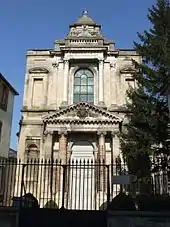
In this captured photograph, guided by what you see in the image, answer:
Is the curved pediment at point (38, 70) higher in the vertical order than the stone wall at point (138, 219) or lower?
higher

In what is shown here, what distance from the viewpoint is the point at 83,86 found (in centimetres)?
3052

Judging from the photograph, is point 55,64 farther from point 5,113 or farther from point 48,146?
point 48,146

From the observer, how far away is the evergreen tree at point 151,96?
16.2 metres

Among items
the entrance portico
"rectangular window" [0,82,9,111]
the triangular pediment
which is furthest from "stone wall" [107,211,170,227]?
"rectangular window" [0,82,9,111]

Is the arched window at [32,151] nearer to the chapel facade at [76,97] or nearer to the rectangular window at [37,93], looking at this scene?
the chapel facade at [76,97]

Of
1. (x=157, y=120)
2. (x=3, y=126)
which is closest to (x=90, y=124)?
(x=3, y=126)

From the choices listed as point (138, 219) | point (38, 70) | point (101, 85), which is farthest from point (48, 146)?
point (138, 219)

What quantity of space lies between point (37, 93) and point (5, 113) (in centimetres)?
501

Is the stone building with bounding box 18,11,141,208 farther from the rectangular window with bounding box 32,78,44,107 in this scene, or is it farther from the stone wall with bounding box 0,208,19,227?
the stone wall with bounding box 0,208,19,227

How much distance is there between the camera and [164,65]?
16766 mm

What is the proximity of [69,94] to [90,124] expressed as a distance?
15.3ft

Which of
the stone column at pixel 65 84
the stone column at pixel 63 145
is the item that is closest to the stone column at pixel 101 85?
the stone column at pixel 65 84

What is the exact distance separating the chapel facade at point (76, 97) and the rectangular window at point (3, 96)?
2.64 meters

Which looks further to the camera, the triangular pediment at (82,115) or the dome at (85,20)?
the dome at (85,20)
